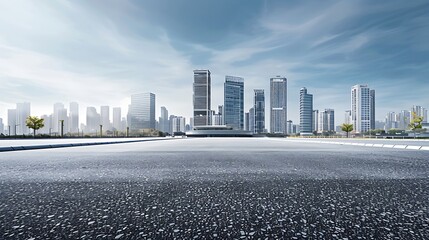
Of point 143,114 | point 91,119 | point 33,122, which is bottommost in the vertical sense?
point 33,122

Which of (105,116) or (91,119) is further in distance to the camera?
(105,116)

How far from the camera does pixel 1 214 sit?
1936 mm

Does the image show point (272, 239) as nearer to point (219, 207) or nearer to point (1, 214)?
point (219, 207)

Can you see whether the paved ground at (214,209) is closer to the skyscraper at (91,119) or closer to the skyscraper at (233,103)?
the skyscraper at (233,103)

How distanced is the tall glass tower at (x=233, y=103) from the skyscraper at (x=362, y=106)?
8839 centimetres

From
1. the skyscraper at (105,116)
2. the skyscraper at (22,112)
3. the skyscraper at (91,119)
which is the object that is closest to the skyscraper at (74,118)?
the skyscraper at (91,119)

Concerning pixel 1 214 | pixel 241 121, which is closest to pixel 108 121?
pixel 241 121

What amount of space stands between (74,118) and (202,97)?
93889 mm

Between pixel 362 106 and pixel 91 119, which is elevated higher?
pixel 362 106

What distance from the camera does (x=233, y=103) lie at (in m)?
193

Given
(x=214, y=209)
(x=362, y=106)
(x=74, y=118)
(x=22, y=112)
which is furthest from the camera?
(x=362, y=106)

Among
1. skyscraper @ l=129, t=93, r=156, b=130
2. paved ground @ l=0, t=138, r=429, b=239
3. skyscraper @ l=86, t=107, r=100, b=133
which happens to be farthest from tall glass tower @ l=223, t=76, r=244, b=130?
paved ground @ l=0, t=138, r=429, b=239

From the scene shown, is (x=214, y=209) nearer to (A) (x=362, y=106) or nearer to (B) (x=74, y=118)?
(B) (x=74, y=118)

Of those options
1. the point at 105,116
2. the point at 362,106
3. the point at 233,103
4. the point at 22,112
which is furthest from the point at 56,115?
the point at 362,106
